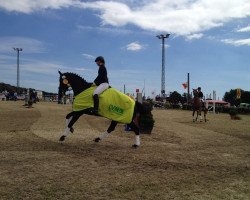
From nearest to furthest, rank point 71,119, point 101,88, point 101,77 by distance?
point 101,88
point 101,77
point 71,119

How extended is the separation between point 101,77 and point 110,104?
33.6 inches

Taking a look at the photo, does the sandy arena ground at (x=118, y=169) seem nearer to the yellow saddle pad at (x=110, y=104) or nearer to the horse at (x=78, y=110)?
the horse at (x=78, y=110)

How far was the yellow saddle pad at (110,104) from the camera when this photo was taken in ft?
38.3

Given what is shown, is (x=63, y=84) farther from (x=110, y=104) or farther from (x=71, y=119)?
(x=110, y=104)

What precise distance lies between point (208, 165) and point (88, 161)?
9.64ft

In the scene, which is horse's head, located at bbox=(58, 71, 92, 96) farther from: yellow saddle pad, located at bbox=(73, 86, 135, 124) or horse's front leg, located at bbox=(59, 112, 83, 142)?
horse's front leg, located at bbox=(59, 112, 83, 142)

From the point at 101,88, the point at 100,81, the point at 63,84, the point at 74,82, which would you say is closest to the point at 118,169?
the point at 101,88

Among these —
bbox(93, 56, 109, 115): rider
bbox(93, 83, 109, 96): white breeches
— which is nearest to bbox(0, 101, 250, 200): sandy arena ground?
bbox(93, 56, 109, 115): rider

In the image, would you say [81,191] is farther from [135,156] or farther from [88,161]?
[135,156]

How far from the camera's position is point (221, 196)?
7074 millimetres

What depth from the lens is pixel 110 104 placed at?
1173 centimetres

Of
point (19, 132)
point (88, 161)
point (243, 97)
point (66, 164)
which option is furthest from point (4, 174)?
point (243, 97)

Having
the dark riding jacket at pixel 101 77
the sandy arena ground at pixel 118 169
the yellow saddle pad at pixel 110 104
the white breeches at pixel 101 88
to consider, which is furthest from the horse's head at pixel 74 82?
the sandy arena ground at pixel 118 169

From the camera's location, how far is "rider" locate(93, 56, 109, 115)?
37.9 feet
